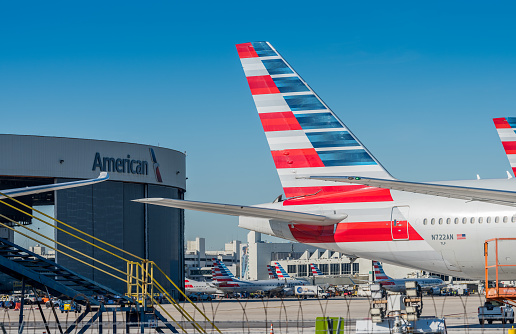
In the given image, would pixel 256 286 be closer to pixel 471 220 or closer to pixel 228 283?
pixel 228 283

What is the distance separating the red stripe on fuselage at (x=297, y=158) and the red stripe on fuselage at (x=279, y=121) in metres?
0.86

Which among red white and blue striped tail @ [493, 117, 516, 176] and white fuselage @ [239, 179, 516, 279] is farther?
red white and blue striped tail @ [493, 117, 516, 176]

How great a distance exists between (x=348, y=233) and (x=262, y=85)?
6.59 metres

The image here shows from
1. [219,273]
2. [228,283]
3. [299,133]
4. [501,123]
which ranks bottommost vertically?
[228,283]

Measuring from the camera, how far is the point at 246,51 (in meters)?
27.4

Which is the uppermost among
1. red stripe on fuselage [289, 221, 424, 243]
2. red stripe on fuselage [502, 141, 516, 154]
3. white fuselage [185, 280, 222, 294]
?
red stripe on fuselage [502, 141, 516, 154]

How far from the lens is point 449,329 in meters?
22.8

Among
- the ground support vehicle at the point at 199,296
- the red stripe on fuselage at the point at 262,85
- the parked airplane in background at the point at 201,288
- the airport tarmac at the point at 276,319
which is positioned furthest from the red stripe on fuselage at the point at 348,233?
the parked airplane in background at the point at 201,288

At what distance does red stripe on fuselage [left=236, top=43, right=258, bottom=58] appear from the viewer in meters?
27.3

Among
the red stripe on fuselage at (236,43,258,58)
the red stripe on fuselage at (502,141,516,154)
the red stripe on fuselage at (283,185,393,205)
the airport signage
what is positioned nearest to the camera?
the red stripe on fuselage at (283,185,393,205)

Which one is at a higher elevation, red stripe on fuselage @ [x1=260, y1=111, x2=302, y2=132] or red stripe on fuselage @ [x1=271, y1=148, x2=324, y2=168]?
red stripe on fuselage @ [x1=260, y1=111, x2=302, y2=132]

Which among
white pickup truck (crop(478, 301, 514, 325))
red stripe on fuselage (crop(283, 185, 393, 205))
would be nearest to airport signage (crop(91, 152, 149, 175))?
red stripe on fuselage (crop(283, 185, 393, 205))

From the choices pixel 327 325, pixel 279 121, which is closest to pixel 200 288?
pixel 279 121

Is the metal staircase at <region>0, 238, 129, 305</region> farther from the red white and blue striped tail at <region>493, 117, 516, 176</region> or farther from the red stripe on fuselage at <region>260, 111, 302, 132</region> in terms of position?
the red white and blue striped tail at <region>493, 117, 516, 176</region>
